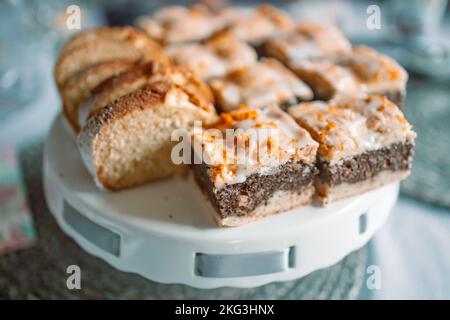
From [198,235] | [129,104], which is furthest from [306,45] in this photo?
[198,235]

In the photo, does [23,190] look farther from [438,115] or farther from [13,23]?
[438,115]

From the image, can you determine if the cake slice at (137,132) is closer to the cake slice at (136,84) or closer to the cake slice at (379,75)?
the cake slice at (136,84)

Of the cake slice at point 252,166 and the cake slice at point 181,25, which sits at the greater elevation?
the cake slice at point 181,25

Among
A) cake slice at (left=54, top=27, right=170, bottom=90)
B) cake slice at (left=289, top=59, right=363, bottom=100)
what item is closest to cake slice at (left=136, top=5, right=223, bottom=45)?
cake slice at (left=54, top=27, right=170, bottom=90)

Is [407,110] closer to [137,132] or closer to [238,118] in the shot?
[238,118]

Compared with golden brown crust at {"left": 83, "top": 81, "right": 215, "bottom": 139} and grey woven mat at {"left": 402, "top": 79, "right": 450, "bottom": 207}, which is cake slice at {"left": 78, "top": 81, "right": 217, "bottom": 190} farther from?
grey woven mat at {"left": 402, "top": 79, "right": 450, "bottom": 207}

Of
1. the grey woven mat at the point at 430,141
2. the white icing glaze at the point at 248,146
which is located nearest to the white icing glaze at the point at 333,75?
the white icing glaze at the point at 248,146

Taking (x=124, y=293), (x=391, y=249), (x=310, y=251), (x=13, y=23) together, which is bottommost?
(x=391, y=249)

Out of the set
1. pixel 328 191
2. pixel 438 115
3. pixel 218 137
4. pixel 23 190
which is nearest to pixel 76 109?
pixel 23 190

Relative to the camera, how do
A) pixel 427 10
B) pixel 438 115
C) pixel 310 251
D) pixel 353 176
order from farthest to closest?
pixel 427 10 < pixel 438 115 < pixel 353 176 < pixel 310 251
